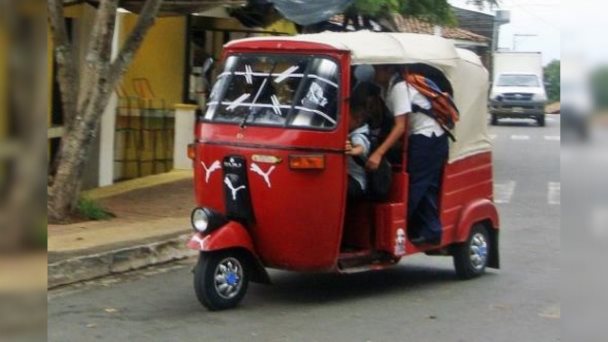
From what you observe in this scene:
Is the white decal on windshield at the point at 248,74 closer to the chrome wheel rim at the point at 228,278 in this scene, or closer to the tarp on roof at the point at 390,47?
the tarp on roof at the point at 390,47

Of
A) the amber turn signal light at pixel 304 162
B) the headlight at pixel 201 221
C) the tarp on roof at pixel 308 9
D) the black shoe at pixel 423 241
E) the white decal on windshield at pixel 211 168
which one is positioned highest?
the tarp on roof at pixel 308 9

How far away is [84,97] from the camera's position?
9.88 m

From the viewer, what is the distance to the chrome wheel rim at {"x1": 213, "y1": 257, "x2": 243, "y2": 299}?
718 centimetres

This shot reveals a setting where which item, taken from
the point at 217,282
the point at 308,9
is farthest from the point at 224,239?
the point at 308,9

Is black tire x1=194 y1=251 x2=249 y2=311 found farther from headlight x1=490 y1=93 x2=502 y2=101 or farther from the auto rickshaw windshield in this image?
headlight x1=490 y1=93 x2=502 y2=101

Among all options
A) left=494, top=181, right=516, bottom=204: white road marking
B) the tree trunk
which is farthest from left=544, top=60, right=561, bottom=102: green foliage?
left=494, top=181, right=516, bottom=204: white road marking

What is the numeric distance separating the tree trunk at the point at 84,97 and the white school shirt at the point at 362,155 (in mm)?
3229

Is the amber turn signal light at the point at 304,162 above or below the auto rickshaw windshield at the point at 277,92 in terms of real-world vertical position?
below

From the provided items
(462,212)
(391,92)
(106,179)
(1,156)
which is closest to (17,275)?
(1,156)

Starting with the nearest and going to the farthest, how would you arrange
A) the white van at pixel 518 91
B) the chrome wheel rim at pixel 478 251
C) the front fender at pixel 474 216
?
the front fender at pixel 474 216 < the chrome wheel rim at pixel 478 251 < the white van at pixel 518 91

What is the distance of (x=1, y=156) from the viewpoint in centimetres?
172

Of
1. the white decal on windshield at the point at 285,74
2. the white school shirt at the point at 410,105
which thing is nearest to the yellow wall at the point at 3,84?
the white decal on windshield at the point at 285,74

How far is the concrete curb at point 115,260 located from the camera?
817 centimetres

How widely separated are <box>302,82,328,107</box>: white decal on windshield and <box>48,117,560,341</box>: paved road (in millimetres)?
1569
